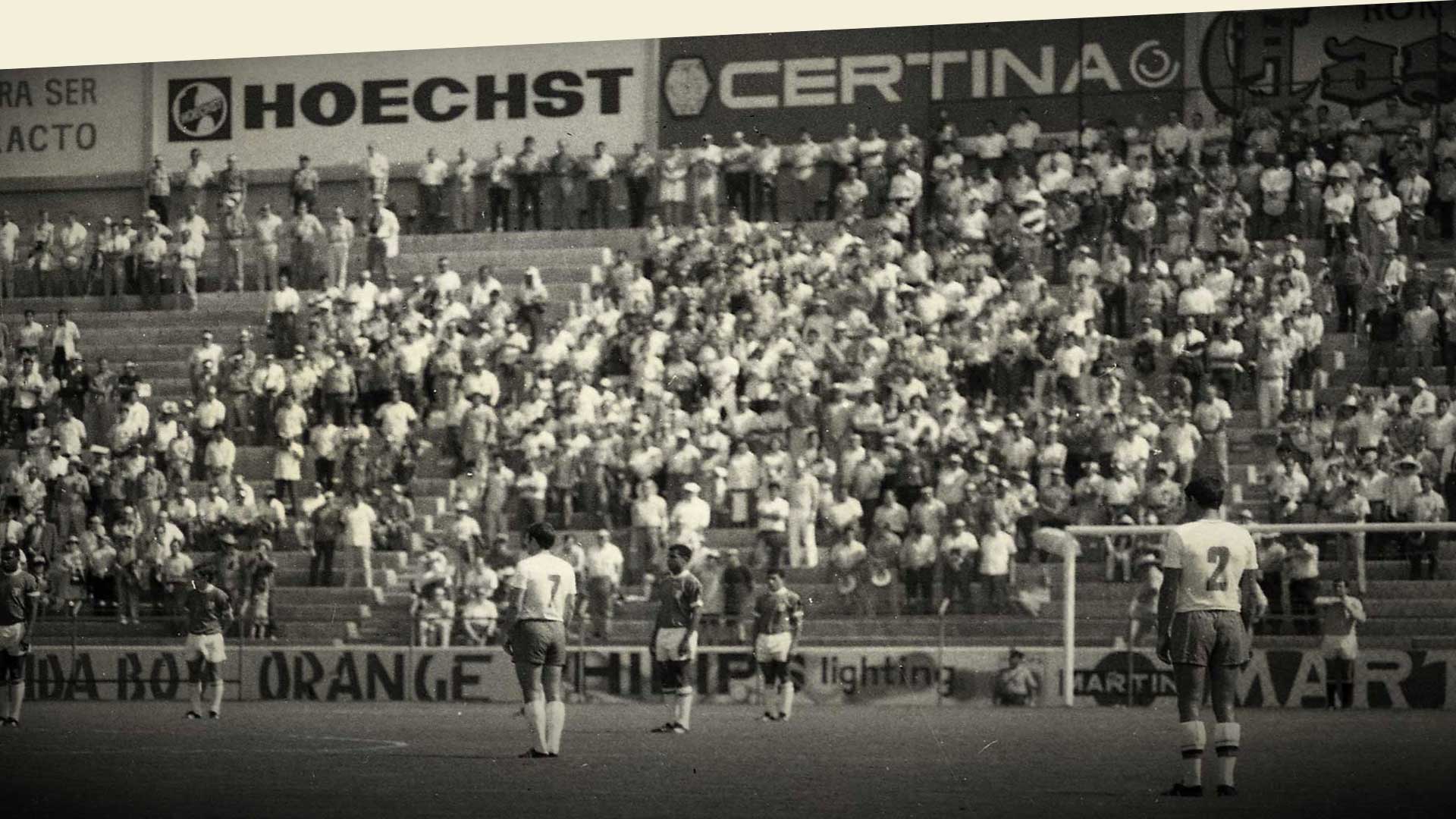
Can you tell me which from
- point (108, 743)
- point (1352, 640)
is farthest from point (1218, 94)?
point (108, 743)

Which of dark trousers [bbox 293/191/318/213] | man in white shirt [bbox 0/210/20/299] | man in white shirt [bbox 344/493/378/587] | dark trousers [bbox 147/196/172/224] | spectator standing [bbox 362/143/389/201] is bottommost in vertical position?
man in white shirt [bbox 344/493/378/587]

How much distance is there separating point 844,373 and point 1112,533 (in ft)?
12.6

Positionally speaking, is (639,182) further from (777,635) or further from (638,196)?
(777,635)

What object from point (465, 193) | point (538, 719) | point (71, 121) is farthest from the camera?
point (465, 193)

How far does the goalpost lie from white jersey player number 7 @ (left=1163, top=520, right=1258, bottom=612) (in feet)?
23.1

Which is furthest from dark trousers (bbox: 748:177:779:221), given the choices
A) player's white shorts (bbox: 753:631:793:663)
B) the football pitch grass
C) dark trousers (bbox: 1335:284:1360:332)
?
the football pitch grass

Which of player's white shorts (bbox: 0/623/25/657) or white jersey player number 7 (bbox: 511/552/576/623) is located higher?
white jersey player number 7 (bbox: 511/552/576/623)

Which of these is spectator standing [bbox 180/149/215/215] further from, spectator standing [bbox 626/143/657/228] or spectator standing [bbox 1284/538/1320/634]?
spectator standing [bbox 1284/538/1320/634]

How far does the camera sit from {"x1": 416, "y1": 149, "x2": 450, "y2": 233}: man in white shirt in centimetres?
2169

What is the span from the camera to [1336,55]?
16.6m

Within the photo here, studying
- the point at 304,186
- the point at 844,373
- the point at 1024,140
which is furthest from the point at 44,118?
the point at 1024,140

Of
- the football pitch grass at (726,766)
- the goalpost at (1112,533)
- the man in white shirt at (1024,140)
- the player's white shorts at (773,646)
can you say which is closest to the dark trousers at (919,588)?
the goalpost at (1112,533)

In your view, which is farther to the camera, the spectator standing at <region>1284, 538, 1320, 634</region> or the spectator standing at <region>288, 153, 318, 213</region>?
the spectator standing at <region>288, 153, 318, 213</region>

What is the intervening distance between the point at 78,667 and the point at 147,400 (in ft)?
10.3
